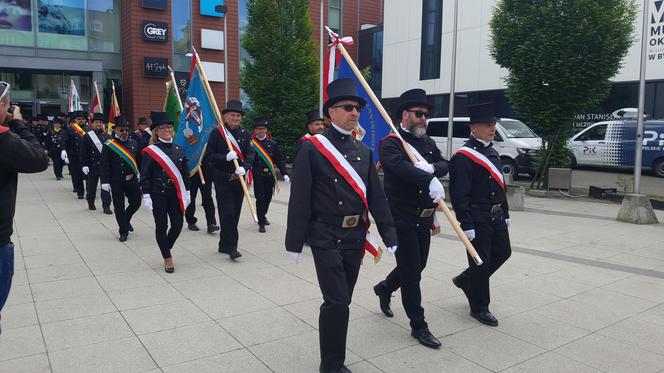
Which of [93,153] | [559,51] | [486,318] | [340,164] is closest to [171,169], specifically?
[340,164]

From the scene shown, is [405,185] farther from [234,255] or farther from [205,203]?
[205,203]

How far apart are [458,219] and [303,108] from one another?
1585 centimetres

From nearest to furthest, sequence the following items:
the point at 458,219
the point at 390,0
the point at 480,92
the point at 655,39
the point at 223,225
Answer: the point at 458,219, the point at 223,225, the point at 655,39, the point at 480,92, the point at 390,0

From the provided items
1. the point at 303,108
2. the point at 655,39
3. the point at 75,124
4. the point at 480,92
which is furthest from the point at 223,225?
the point at 480,92

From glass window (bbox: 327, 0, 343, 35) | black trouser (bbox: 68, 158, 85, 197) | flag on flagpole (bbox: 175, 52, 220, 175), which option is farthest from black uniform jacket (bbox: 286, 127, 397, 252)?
glass window (bbox: 327, 0, 343, 35)

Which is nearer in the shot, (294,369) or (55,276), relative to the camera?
(294,369)

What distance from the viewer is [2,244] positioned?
3100 mm

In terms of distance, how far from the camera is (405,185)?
4.44m

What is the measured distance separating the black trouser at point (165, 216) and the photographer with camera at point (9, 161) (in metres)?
3.22

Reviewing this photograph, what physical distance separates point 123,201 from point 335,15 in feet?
92.6

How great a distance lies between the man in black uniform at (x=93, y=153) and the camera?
1095cm

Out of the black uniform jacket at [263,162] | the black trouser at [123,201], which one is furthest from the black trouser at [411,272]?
the black trouser at [123,201]

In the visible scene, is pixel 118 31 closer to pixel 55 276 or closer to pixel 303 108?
pixel 303 108

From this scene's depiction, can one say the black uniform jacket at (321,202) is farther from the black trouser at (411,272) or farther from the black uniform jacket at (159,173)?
the black uniform jacket at (159,173)
